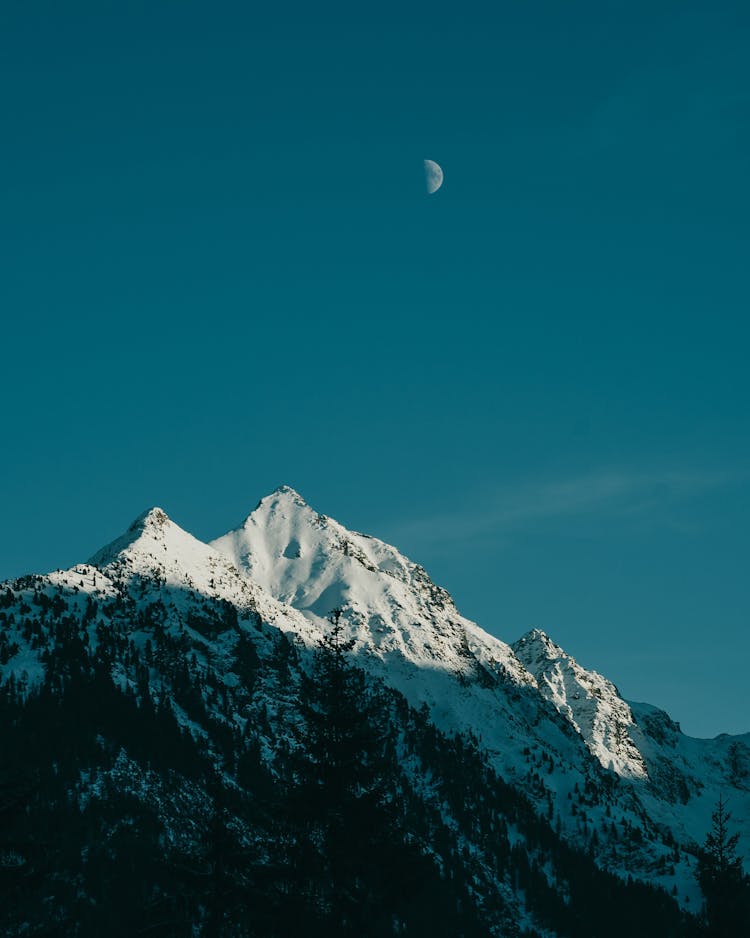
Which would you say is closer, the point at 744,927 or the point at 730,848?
the point at 744,927

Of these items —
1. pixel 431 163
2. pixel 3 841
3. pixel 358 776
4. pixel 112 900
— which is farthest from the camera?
pixel 431 163

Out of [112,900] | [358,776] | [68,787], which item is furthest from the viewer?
[68,787]

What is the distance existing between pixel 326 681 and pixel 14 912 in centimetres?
1407

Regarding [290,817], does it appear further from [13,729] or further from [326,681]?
[13,729]

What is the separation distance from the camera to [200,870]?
4188cm

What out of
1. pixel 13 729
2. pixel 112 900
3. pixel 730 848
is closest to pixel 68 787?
pixel 13 729

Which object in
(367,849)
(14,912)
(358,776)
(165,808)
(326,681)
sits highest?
(165,808)

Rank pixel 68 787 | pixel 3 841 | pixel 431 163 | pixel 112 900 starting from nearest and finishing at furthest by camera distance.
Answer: pixel 3 841 < pixel 112 900 < pixel 431 163 < pixel 68 787

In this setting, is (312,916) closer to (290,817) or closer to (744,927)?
(290,817)

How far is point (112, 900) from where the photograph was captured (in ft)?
530

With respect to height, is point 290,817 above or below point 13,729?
below

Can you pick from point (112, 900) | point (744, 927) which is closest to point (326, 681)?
point (744, 927)

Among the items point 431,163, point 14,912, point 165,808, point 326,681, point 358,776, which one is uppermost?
point 431,163

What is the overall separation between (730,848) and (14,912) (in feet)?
141
